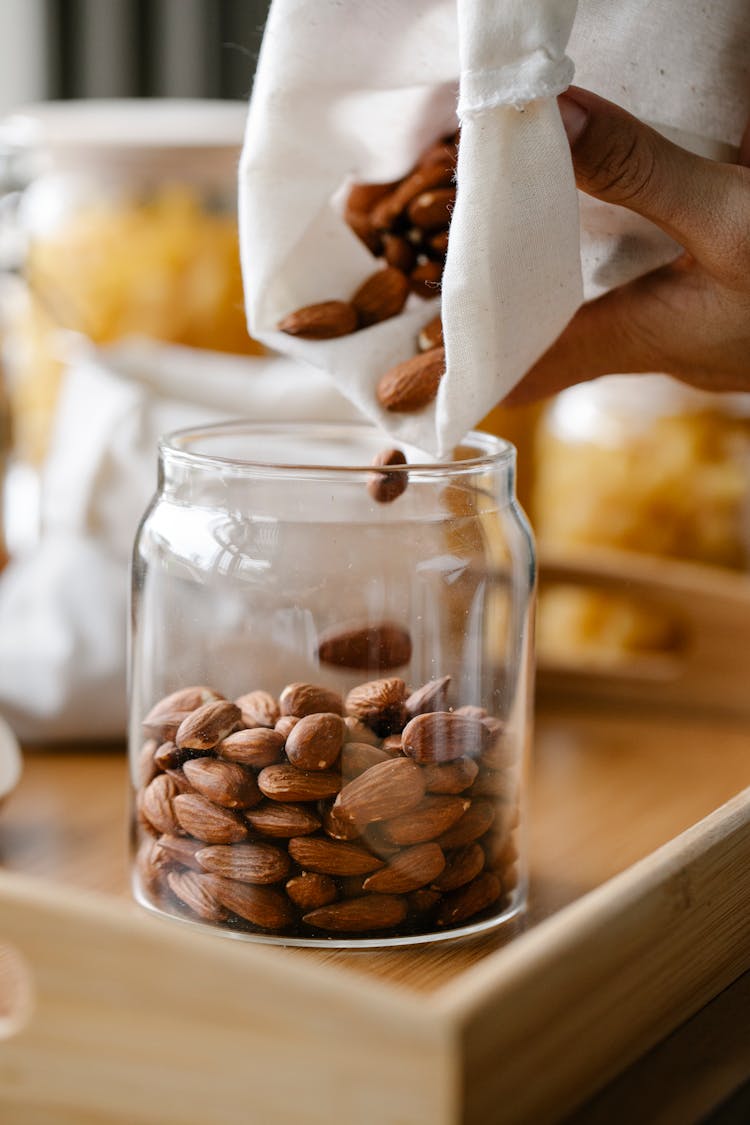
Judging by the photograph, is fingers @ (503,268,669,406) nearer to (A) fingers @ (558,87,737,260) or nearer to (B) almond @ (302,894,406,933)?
(A) fingers @ (558,87,737,260)

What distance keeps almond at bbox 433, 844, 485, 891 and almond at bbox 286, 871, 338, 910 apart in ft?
0.11

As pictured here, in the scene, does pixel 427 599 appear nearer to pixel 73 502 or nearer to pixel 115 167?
pixel 73 502

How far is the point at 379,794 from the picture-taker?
16.4 inches

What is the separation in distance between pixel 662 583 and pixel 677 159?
1.27ft

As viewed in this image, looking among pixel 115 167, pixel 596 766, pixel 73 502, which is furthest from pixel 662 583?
pixel 115 167

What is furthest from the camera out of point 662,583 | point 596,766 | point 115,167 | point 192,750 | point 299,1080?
point 115,167

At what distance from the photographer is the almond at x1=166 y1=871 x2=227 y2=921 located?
17.1 inches

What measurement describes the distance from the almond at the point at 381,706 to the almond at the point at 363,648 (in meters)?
0.01

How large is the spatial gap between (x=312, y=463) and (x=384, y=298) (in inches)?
2.7

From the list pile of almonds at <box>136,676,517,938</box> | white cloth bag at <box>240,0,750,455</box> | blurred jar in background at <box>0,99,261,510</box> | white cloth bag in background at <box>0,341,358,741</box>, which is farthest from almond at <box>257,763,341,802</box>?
blurred jar in background at <box>0,99,261,510</box>

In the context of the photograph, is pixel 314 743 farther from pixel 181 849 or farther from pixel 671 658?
pixel 671 658

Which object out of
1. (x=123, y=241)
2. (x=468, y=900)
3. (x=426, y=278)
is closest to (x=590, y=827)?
(x=468, y=900)

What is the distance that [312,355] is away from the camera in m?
0.46

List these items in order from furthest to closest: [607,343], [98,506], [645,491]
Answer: [645,491] < [98,506] < [607,343]
